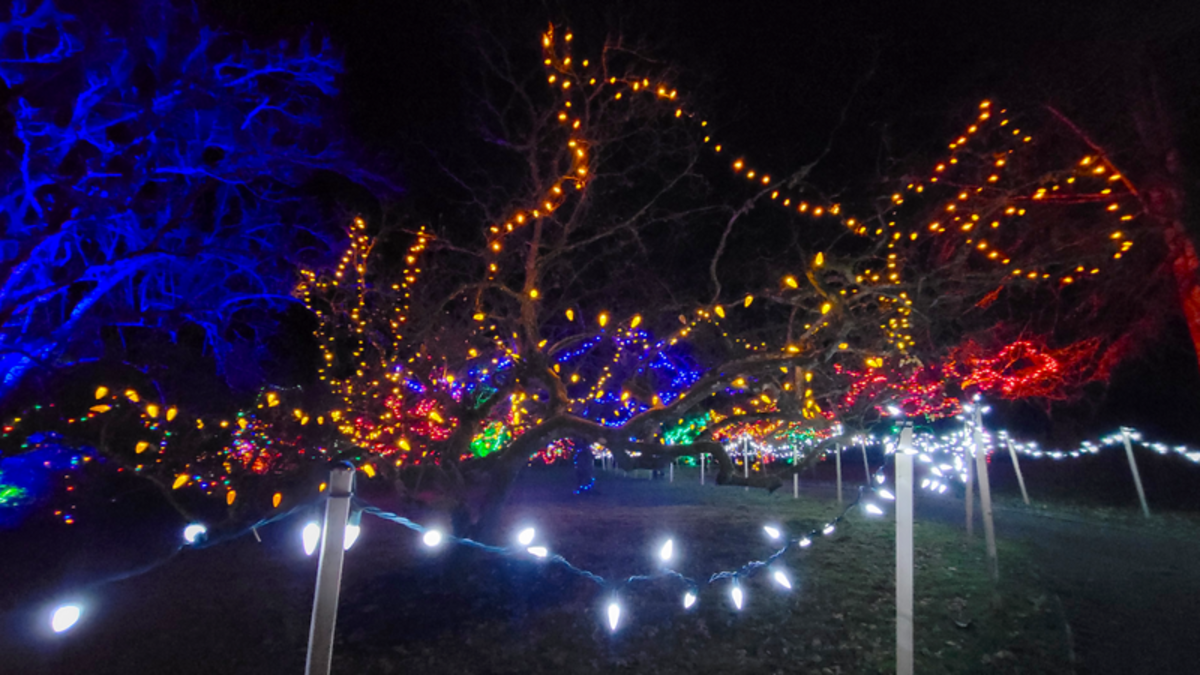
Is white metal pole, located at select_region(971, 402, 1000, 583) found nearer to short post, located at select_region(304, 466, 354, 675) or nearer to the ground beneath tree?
the ground beneath tree

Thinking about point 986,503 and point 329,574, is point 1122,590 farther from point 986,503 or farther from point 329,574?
point 329,574

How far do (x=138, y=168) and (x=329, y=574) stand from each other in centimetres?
950

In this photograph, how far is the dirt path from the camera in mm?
4996

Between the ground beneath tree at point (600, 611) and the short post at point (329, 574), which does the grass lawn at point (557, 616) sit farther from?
the short post at point (329, 574)

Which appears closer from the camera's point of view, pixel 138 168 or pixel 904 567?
pixel 904 567

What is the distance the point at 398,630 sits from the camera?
557cm

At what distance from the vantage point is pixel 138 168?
29.9 ft

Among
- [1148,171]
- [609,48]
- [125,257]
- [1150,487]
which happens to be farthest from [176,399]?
[1150,487]

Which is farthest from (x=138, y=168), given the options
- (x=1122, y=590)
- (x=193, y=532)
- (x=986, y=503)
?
(x=1122, y=590)

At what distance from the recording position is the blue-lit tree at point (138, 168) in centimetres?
817

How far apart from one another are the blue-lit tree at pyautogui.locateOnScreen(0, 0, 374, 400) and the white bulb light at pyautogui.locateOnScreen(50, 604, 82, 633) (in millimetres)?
6006

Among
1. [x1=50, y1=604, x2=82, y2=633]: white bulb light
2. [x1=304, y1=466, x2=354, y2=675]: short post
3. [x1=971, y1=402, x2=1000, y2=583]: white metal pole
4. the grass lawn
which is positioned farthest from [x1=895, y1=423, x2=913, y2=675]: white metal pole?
[x1=50, y1=604, x2=82, y2=633]: white bulb light

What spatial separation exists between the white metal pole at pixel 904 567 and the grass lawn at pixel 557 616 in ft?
5.06

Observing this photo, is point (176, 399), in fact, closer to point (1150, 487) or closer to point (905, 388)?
point (905, 388)
